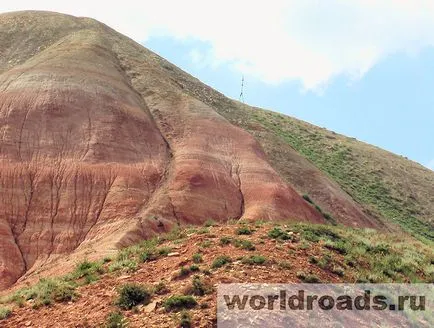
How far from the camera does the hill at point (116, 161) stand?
30.8m

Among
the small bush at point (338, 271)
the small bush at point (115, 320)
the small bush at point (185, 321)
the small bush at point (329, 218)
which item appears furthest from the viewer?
the small bush at point (329, 218)

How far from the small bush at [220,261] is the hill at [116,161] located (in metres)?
10.2

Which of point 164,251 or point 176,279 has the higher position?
point 164,251

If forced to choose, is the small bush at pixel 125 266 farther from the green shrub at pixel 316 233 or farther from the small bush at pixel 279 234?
the green shrub at pixel 316 233

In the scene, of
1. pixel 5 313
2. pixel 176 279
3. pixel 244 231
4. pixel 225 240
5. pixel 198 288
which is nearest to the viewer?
pixel 198 288

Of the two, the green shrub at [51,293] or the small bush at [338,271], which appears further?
the small bush at [338,271]

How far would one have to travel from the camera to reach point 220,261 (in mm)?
17047

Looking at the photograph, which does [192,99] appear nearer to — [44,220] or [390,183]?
[44,220]

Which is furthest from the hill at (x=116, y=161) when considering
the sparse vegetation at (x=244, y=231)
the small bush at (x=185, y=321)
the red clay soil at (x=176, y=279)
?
the small bush at (x=185, y=321)

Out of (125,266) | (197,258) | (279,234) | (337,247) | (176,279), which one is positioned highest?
(279,234)

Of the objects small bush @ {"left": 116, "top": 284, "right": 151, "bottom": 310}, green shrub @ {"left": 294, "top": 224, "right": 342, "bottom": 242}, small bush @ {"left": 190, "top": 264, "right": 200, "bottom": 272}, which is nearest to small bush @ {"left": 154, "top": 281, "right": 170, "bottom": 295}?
small bush @ {"left": 116, "top": 284, "right": 151, "bottom": 310}

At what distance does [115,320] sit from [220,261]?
3.72m

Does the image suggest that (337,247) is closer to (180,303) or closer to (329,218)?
(180,303)

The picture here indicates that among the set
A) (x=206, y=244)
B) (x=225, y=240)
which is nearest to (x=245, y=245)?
(x=225, y=240)
